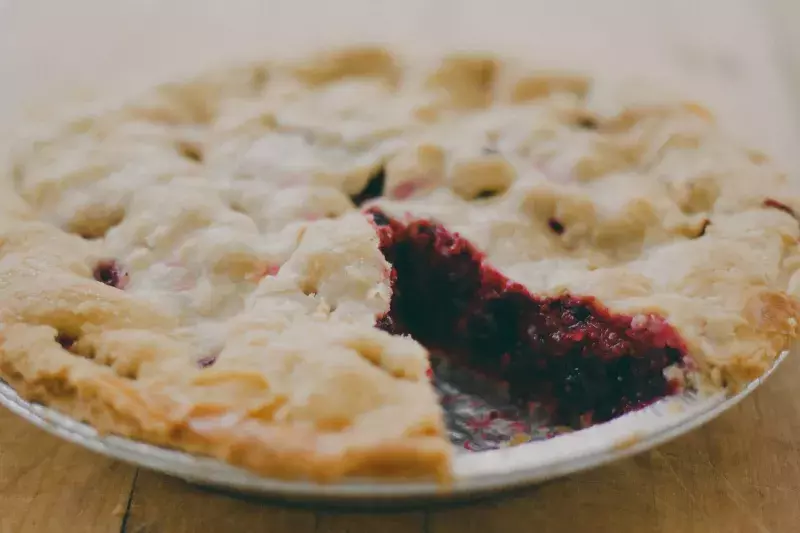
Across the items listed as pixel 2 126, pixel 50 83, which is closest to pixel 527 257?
pixel 2 126

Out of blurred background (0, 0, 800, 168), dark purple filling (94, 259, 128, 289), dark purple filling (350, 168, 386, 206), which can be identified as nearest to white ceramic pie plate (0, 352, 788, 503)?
dark purple filling (94, 259, 128, 289)

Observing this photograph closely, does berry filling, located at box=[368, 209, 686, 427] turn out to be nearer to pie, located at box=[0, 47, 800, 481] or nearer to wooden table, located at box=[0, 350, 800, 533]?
pie, located at box=[0, 47, 800, 481]

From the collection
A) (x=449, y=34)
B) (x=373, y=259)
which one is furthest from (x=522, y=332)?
(x=449, y=34)

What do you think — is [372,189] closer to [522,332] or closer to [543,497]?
[522,332]

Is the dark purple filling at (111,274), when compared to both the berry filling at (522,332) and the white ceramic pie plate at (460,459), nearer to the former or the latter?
the white ceramic pie plate at (460,459)

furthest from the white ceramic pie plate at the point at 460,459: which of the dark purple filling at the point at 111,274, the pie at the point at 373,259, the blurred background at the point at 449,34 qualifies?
the blurred background at the point at 449,34

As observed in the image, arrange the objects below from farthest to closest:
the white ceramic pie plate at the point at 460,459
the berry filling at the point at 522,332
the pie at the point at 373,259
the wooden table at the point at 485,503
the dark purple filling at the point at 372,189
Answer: the dark purple filling at the point at 372,189
the berry filling at the point at 522,332
the wooden table at the point at 485,503
the pie at the point at 373,259
the white ceramic pie plate at the point at 460,459

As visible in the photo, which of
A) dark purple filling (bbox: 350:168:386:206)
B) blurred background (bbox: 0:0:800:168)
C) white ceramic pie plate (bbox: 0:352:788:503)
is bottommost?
blurred background (bbox: 0:0:800:168)
